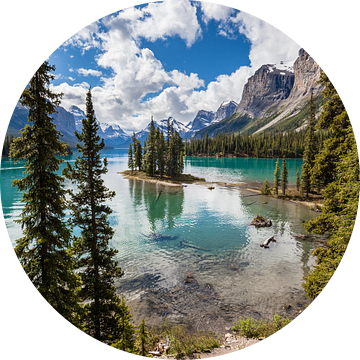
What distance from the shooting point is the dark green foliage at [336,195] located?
9055 mm

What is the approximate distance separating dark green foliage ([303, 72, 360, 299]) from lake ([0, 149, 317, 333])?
4.87 metres

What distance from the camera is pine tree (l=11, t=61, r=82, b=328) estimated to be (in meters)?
7.93

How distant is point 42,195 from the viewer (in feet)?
26.9

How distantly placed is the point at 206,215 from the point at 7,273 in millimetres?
30974

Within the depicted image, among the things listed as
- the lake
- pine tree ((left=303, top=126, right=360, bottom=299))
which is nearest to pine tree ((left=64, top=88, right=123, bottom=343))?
the lake

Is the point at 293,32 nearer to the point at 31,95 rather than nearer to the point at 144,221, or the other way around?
the point at 31,95

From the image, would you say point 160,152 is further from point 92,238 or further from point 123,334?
point 123,334

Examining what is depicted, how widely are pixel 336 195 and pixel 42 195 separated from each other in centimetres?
1404

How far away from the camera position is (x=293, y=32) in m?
5.43

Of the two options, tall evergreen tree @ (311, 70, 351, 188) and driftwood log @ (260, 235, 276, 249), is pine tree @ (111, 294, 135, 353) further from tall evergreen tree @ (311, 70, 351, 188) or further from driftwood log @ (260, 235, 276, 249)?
driftwood log @ (260, 235, 276, 249)

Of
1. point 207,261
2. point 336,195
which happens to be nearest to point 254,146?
point 207,261

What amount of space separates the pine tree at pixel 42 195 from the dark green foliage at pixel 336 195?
39.5 feet

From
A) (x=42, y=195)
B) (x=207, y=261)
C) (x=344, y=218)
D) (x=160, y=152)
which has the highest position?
(x=160, y=152)

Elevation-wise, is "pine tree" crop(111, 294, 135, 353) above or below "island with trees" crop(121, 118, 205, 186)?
A: below
